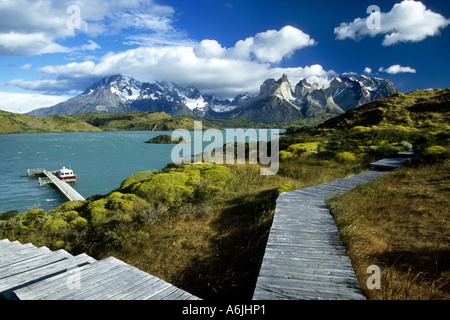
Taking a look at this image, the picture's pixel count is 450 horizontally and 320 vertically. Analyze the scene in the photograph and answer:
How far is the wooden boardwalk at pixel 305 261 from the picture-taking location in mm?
3418

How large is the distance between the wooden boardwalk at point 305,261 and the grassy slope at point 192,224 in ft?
2.06

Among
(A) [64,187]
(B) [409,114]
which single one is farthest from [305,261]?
(A) [64,187]

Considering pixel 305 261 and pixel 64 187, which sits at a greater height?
pixel 305 261

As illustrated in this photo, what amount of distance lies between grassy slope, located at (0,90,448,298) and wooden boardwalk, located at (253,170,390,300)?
2.06ft

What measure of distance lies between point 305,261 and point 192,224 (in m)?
4.96

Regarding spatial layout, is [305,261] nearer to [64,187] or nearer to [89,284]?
[89,284]

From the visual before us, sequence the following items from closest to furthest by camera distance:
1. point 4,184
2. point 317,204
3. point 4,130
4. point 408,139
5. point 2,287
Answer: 1. point 2,287
2. point 317,204
3. point 408,139
4. point 4,184
5. point 4,130

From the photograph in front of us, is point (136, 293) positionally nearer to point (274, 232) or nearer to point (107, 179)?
point (274, 232)

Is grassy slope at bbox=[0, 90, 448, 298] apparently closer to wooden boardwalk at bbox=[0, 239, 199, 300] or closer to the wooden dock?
wooden boardwalk at bbox=[0, 239, 199, 300]

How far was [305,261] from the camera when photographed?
164 inches

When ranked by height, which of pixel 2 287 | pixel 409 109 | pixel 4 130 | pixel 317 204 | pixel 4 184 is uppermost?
pixel 4 130
